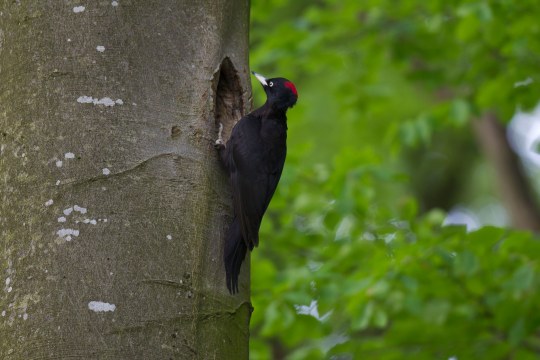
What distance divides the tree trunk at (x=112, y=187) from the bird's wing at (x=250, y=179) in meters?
0.10

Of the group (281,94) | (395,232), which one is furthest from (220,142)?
(395,232)

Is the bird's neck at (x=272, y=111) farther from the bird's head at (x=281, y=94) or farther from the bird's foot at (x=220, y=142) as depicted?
the bird's foot at (x=220, y=142)

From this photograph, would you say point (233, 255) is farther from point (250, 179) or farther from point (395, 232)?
point (395, 232)

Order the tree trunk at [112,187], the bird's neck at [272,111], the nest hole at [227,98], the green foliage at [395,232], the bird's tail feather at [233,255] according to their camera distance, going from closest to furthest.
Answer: the tree trunk at [112,187] < the bird's tail feather at [233,255] < the nest hole at [227,98] < the bird's neck at [272,111] < the green foliage at [395,232]

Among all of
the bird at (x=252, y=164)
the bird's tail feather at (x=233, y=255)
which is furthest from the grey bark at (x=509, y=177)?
the bird's tail feather at (x=233, y=255)

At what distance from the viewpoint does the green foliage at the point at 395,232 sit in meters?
3.73

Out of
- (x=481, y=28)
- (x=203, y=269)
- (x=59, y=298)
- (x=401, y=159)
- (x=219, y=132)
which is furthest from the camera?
(x=401, y=159)

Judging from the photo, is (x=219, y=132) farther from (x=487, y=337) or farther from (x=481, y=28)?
(x=481, y=28)

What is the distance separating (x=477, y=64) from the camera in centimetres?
489

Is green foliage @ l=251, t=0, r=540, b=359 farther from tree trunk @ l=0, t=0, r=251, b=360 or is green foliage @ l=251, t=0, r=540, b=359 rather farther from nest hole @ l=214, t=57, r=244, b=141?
tree trunk @ l=0, t=0, r=251, b=360

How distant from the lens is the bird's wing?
2.39 meters


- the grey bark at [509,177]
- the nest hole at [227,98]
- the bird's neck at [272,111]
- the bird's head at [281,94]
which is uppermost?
the grey bark at [509,177]

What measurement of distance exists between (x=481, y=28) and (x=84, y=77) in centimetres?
347

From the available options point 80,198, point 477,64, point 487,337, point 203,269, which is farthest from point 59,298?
point 477,64
